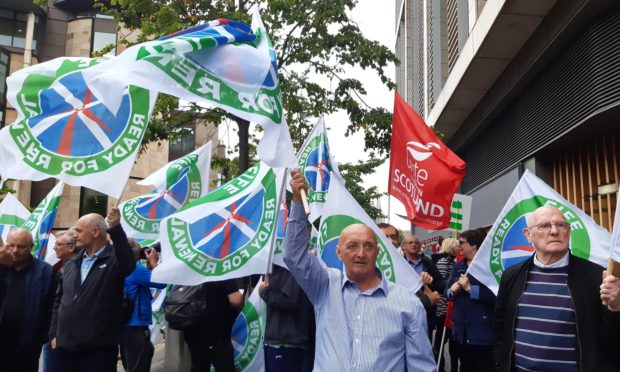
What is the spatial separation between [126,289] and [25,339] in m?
1.01

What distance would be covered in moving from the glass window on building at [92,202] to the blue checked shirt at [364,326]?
103ft

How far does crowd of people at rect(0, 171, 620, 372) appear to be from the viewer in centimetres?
302

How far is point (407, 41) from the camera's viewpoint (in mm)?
37125

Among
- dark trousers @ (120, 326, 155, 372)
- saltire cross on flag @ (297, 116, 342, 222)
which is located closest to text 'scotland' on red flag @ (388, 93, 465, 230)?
saltire cross on flag @ (297, 116, 342, 222)

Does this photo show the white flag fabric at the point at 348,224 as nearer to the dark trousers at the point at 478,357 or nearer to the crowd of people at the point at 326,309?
the crowd of people at the point at 326,309

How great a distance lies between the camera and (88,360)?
4660 mm

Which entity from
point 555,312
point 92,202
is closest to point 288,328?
point 555,312

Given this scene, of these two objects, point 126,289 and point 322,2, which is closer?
point 126,289

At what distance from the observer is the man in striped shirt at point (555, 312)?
328cm

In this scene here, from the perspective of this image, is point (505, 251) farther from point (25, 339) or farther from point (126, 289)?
point (25, 339)

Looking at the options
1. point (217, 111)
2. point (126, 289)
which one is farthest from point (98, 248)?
point (217, 111)

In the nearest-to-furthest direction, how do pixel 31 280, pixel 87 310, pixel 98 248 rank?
pixel 87 310, pixel 98 248, pixel 31 280

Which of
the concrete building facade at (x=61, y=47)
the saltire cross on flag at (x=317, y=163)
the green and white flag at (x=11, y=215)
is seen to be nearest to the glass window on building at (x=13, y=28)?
the concrete building facade at (x=61, y=47)

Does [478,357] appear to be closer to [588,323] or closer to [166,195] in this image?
[588,323]
